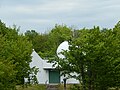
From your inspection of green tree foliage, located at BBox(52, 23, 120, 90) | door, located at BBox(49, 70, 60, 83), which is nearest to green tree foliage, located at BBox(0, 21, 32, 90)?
green tree foliage, located at BBox(52, 23, 120, 90)

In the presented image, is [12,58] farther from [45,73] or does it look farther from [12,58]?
[45,73]

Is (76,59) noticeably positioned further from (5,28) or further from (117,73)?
(5,28)

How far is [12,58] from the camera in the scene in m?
36.6

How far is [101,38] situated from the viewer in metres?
31.7

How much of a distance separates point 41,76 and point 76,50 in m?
37.8

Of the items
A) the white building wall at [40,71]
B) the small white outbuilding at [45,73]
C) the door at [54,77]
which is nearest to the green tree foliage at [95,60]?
the white building wall at [40,71]

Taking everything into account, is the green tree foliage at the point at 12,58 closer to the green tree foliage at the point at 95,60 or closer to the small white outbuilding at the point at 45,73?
the green tree foliage at the point at 95,60

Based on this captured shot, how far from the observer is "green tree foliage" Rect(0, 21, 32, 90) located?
28436 millimetres

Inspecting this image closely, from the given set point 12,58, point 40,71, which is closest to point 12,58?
point 12,58

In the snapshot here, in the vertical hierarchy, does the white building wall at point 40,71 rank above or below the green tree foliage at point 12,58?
above

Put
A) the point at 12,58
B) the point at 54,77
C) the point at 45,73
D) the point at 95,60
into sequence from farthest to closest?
the point at 54,77 → the point at 45,73 → the point at 12,58 → the point at 95,60

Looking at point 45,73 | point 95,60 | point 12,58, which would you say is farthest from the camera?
point 45,73

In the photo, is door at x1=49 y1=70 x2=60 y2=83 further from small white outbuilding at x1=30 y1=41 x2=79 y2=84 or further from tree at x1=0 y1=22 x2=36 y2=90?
tree at x1=0 y1=22 x2=36 y2=90

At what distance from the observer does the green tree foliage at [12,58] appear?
93.3ft
